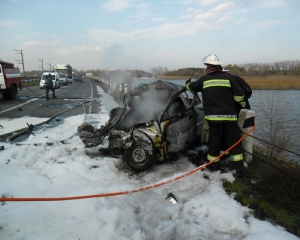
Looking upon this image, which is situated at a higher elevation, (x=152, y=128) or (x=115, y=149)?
(x=152, y=128)

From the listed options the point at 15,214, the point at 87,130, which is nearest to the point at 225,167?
the point at 87,130

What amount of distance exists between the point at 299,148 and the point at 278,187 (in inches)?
219

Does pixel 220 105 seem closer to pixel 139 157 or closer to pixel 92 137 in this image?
pixel 139 157

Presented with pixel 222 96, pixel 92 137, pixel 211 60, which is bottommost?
pixel 92 137

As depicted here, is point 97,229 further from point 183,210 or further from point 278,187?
point 278,187

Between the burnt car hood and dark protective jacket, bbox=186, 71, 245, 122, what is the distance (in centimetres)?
89

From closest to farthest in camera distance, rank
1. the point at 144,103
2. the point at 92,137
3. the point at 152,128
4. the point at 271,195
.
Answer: the point at 271,195, the point at 152,128, the point at 92,137, the point at 144,103

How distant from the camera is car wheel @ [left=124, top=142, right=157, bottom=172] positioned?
4465 mm

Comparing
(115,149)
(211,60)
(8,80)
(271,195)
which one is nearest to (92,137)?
(115,149)

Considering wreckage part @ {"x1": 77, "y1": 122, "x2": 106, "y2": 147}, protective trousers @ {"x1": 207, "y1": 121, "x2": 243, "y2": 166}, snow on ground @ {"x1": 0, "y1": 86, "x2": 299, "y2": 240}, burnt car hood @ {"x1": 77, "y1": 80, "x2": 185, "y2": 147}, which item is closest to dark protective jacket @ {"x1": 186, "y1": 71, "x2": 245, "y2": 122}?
protective trousers @ {"x1": 207, "y1": 121, "x2": 243, "y2": 166}

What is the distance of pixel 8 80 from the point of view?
14.2m

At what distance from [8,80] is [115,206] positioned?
13.8 m

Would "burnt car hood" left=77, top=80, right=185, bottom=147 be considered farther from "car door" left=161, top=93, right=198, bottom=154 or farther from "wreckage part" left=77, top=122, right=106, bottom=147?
"car door" left=161, top=93, right=198, bottom=154

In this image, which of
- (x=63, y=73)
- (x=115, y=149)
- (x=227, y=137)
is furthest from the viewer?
(x=63, y=73)
